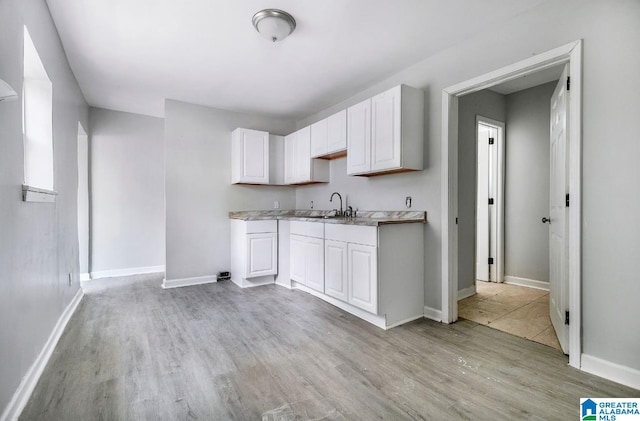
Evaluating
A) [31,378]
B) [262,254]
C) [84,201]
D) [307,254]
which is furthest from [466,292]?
[84,201]

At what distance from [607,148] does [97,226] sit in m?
5.84

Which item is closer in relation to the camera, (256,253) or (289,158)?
(256,253)

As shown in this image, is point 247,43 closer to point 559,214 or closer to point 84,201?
point 559,214

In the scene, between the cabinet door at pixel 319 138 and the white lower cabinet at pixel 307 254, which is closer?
the white lower cabinet at pixel 307 254

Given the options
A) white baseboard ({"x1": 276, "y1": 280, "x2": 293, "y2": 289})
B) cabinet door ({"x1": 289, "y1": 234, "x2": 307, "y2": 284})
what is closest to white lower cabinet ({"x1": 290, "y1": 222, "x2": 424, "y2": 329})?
cabinet door ({"x1": 289, "y1": 234, "x2": 307, "y2": 284})

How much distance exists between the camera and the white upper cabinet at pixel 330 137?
3.59m

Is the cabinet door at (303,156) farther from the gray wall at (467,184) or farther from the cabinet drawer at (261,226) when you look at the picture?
the gray wall at (467,184)

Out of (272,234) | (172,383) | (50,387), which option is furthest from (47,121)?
(272,234)

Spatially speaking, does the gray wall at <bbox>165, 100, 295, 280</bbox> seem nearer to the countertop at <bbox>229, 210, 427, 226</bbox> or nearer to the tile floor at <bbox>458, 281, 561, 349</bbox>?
the countertop at <bbox>229, 210, 427, 226</bbox>

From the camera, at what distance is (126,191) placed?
188 inches

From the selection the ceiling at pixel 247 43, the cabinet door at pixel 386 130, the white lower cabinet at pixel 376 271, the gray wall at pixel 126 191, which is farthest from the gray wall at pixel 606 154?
the gray wall at pixel 126 191

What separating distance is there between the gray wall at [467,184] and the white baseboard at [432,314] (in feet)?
2.64

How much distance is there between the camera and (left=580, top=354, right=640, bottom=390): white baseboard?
69.2 inches

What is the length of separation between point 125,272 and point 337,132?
3948 mm
